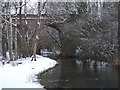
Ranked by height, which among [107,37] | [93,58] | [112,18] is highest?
[112,18]

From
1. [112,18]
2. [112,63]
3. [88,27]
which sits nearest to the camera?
[112,63]

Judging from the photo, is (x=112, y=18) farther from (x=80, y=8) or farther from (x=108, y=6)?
(x=80, y=8)

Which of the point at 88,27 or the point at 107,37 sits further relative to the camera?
the point at 88,27

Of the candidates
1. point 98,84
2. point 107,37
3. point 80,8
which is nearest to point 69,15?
point 80,8

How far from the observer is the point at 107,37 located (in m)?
27.9

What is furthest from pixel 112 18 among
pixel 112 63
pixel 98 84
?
pixel 98 84

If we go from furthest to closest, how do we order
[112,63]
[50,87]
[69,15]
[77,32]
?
1. [69,15]
2. [77,32]
3. [112,63]
4. [50,87]

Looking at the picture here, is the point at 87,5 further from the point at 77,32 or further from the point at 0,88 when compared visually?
the point at 0,88

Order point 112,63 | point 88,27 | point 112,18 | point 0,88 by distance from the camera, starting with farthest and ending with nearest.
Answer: point 88,27 < point 112,18 < point 112,63 < point 0,88

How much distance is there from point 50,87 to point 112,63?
12947 millimetres

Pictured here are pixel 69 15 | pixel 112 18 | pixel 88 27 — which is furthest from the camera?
pixel 69 15

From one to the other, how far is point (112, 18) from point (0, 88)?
18313mm

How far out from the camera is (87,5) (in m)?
33.6

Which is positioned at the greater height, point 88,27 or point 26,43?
point 88,27
